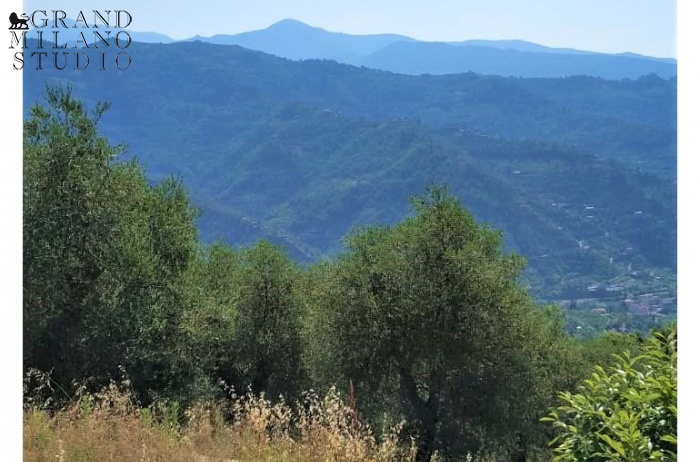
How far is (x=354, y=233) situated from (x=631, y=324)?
107 m

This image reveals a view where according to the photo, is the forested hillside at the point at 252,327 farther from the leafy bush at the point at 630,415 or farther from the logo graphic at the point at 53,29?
the logo graphic at the point at 53,29

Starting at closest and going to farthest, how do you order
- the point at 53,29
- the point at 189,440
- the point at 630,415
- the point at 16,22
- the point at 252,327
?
the point at 630,415, the point at 16,22, the point at 189,440, the point at 53,29, the point at 252,327

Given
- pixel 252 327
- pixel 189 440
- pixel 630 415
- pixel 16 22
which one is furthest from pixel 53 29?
pixel 252 327

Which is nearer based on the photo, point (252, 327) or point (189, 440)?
point (189, 440)

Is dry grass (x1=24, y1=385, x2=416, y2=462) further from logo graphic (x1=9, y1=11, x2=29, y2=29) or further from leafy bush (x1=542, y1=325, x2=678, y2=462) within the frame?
logo graphic (x1=9, y1=11, x2=29, y2=29)

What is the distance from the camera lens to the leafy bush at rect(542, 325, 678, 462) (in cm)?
264

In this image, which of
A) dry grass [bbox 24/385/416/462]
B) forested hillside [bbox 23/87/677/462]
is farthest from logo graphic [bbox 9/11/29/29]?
forested hillside [bbox 23/87/677/462]

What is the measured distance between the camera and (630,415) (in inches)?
111

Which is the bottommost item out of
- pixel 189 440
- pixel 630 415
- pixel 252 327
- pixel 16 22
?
pixel 252 327

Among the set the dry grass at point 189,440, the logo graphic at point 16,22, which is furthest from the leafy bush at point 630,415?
the logo graphic at point 16,22

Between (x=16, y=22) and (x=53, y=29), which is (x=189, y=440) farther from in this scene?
(x=53, y=29)

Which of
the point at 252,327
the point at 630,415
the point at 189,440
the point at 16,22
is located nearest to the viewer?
the point at 630,415

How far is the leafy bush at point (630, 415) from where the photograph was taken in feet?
8.66

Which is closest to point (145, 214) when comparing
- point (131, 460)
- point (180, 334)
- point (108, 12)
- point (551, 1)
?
point (180, 334)
